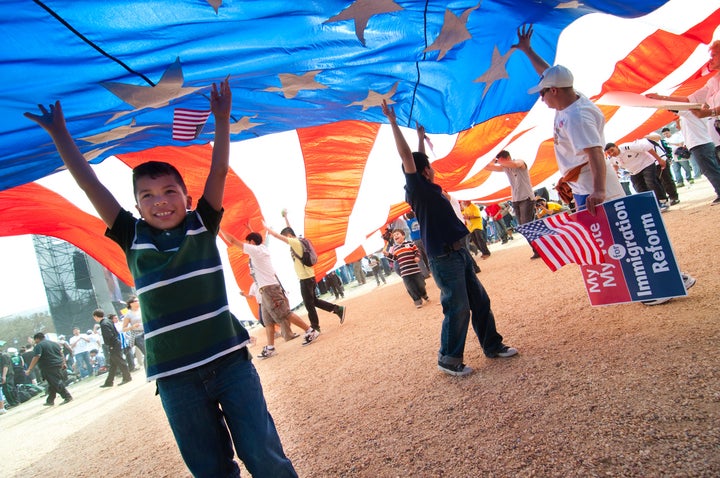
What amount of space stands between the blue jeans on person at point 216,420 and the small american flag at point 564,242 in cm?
191

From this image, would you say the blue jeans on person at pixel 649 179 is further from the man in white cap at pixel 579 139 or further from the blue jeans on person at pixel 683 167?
the blue jeans on person at pixel 683 167

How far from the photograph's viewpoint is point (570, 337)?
2.59 metres

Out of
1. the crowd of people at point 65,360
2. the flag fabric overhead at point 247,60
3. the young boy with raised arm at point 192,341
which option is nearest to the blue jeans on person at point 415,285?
the flag fabric overhead at point 247,60

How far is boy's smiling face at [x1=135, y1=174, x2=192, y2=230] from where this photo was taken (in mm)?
1455

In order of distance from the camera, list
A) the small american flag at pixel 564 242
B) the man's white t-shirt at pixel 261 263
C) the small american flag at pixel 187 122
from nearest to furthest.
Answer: the small american flag at pixel 564 242 → the small american flag at pixel 187 122 → the man's white t-shirt at pixel 261 263

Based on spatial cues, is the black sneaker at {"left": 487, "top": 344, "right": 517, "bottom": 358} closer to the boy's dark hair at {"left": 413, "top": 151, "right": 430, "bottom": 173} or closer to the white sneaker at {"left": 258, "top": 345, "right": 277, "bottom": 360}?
the boy's dark hair at {"left": 413, "top": 151, "right": 430, "bottom": 173}

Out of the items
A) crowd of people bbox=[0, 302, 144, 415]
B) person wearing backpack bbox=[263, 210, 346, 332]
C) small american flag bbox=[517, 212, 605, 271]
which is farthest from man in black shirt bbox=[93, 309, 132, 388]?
small american flag bbox=[517, 212, 605, 271]

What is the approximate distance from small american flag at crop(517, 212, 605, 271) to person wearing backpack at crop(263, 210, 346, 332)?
11.9ft

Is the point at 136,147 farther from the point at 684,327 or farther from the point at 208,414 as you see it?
the point at 684,327

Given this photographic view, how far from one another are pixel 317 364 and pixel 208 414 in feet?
10.1

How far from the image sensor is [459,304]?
2.47m

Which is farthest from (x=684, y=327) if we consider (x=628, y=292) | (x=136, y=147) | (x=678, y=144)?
(x=678, y=144)

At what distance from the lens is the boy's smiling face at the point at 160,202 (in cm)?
146

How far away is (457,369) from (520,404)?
65 cm
